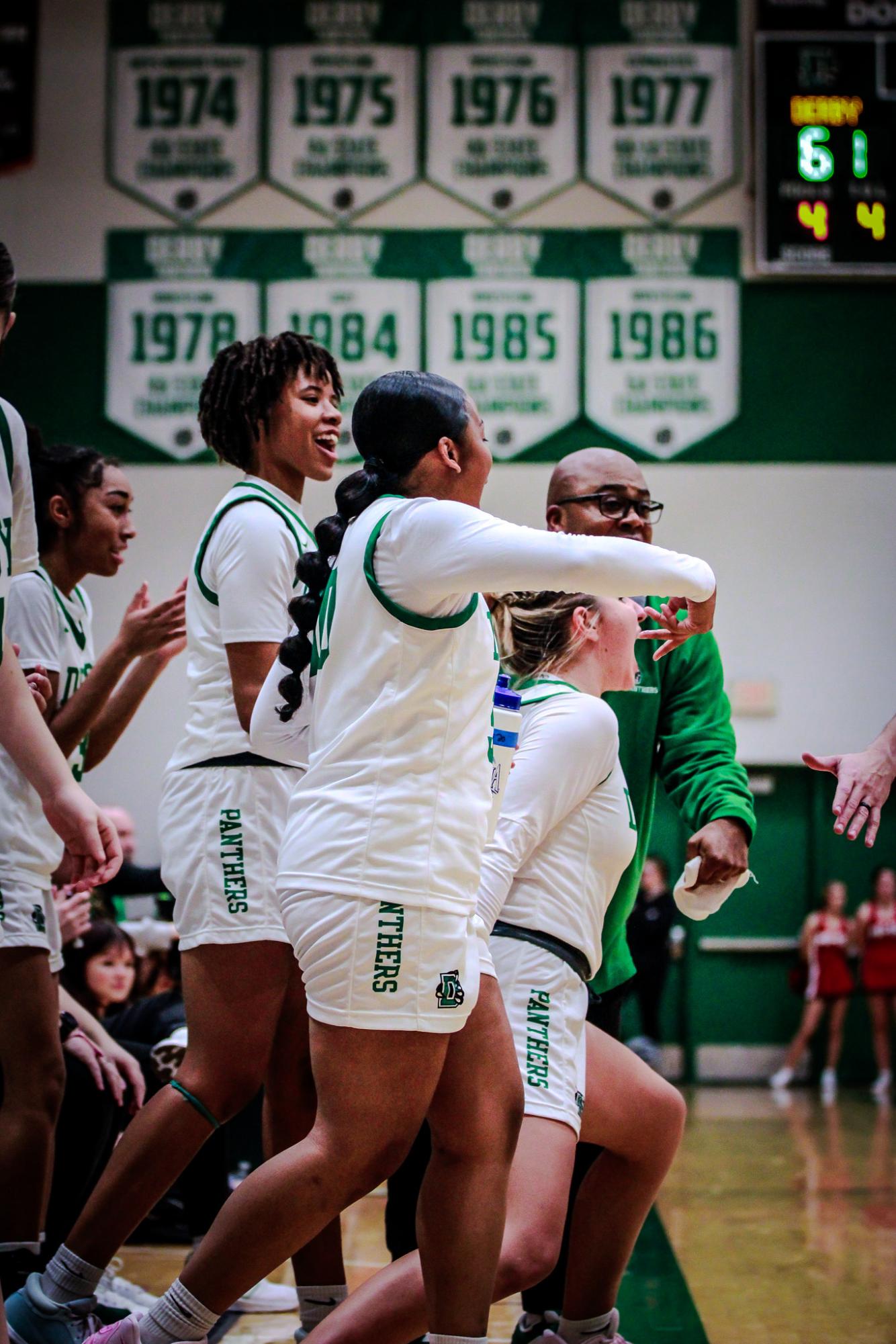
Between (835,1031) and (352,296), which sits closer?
(835,1031)

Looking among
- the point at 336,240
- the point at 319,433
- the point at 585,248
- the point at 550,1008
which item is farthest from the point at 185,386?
the point at 550,1008

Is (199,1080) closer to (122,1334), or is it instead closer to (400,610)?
(122,1334)

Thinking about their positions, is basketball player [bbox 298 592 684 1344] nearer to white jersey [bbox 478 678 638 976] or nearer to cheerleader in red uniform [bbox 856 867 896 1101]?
white jersey [bbox 478 678 638 976]

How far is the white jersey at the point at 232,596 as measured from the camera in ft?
9.55

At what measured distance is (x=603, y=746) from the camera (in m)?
2.90

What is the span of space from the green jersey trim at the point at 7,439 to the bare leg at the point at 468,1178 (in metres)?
1.23

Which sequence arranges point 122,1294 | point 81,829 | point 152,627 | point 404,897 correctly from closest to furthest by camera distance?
point 404,897
point 81,829
point 152,627
point 122,1294

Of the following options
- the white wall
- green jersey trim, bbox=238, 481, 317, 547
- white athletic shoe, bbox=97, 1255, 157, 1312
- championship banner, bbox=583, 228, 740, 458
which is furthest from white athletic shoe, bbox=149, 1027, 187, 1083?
championship banner, bbox=583, 228, 740, 458

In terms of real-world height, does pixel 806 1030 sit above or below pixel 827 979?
below

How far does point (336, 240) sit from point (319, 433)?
9225mm

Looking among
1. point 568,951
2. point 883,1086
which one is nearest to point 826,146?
point 883,1086

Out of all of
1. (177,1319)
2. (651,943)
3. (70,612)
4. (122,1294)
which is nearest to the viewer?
(177,1319)

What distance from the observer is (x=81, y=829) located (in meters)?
2.47

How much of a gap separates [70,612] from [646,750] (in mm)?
1497
